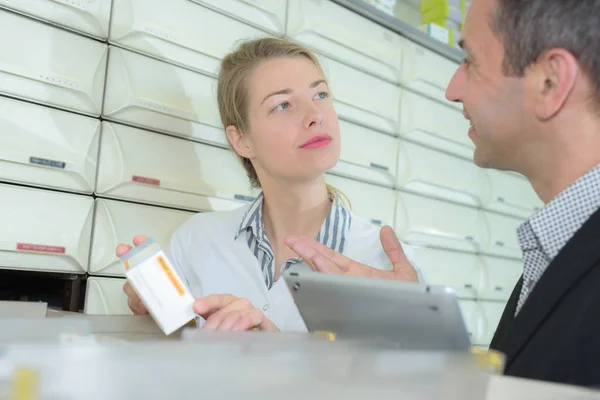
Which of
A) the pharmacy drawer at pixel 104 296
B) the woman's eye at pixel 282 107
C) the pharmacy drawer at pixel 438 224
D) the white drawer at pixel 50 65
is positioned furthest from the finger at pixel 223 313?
the pharmacy drawer at pixel 438 224

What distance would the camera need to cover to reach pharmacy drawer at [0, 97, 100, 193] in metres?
1.51

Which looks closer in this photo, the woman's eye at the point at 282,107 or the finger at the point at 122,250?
the finger at the point at 122,250

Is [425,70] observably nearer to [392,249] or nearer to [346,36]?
[346,36]

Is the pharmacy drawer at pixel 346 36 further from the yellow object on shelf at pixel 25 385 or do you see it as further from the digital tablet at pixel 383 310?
the yellow object on shelf at pixel 25 385

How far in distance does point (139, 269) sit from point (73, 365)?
0.24 m

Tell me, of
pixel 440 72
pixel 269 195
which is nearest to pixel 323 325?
pixel 269 195

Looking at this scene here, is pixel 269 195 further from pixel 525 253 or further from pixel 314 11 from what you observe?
pixel 314 11

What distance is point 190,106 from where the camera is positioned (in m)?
1.85

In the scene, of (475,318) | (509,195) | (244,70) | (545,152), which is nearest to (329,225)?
(244,70)

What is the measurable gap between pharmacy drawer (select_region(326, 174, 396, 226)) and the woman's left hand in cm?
141

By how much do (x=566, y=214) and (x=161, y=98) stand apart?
134cm

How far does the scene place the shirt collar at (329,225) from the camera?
50.9 inches

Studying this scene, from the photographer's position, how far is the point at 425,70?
8.32 feet

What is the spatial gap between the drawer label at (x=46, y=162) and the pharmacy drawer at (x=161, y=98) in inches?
7.6
